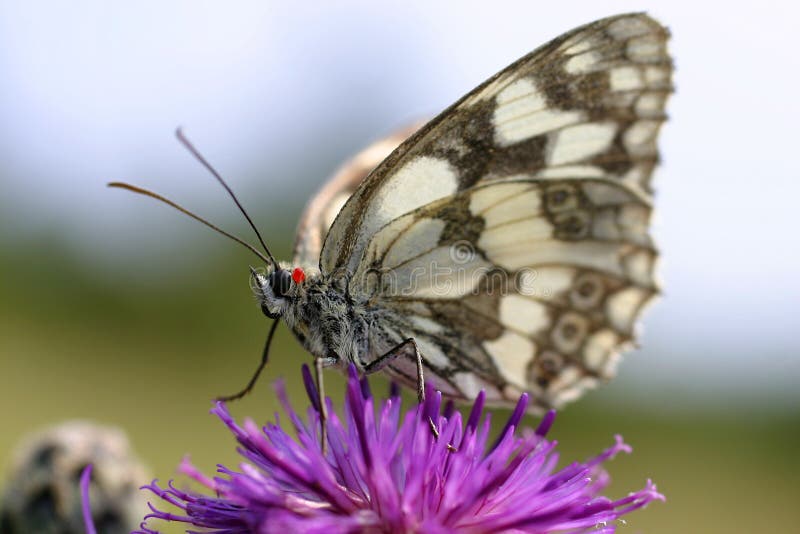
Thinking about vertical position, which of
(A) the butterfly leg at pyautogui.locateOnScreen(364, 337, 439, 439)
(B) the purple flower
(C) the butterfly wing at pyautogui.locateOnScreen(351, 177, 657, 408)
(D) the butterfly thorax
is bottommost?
(B) the purple flower

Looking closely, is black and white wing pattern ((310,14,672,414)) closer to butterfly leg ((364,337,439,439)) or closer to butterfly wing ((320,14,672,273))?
butterfly wing ((320,14,672,273))

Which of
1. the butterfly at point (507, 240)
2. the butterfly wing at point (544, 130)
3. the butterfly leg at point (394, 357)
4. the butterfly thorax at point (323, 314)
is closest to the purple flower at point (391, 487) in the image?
the butterfly leg at point (394, 357)

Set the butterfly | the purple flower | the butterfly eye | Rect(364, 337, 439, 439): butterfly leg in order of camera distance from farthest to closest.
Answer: the butterfly, the butterfly eye, Rect(364, 337, 439, 439): butterfly leg, the purple flower

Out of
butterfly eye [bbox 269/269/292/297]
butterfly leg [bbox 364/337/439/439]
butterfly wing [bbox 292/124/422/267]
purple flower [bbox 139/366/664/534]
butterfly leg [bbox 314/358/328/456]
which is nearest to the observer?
purple flower [bbox 139/366/664/534]

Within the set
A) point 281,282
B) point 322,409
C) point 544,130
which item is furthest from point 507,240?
point 322,409

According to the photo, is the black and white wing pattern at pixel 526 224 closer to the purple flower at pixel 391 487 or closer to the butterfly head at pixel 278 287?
the butterfly head at pixel 278 287

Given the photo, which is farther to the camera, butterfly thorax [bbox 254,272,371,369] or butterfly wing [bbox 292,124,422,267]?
butterfly wing [bbox 292,124,422,267]

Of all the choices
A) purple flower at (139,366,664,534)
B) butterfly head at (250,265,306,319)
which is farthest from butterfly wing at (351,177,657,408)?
purple flower at (139,366,664,534)

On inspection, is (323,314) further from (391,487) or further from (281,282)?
(391,487)
